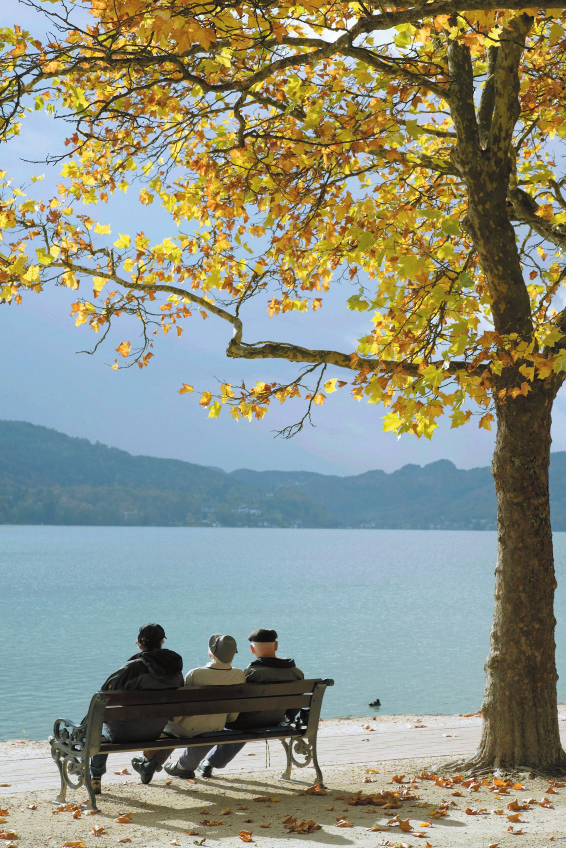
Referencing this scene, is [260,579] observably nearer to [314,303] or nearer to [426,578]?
[426,578]

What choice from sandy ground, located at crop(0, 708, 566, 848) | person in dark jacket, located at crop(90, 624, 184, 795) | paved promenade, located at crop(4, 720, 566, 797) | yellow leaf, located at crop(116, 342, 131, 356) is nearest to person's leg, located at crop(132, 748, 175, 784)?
sandy ground, located at crop(0, 708, 566, 848)

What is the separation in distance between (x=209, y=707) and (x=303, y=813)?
3.24 ft

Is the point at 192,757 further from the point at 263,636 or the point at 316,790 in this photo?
the point at 263,636

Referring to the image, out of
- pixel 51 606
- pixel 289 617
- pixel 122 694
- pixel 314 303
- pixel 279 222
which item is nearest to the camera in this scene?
pixel 122 694

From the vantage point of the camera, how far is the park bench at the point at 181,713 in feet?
19.2

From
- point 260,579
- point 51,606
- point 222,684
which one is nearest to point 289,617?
point 51,606

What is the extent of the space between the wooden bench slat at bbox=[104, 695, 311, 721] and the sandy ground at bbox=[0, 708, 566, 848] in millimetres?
642

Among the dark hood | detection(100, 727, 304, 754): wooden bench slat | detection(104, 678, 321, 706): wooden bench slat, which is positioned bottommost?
detection(100, 727, 304, 754): wooden bench slat

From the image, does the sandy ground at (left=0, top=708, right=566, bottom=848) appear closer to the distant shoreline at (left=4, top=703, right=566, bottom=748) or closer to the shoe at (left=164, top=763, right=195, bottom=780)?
the shoe at (left=164, top=763, right=195, bottom=780)

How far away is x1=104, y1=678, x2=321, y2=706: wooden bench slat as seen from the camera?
5.91 m

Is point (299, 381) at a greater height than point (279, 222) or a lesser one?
lesser

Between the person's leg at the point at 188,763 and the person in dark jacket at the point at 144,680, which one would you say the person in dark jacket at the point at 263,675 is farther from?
the person in dark jacket at the point at 144,680

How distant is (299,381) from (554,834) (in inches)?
183

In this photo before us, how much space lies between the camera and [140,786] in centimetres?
674
